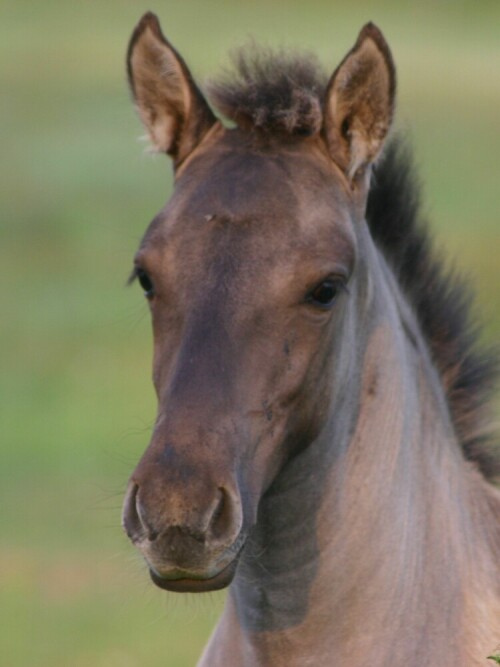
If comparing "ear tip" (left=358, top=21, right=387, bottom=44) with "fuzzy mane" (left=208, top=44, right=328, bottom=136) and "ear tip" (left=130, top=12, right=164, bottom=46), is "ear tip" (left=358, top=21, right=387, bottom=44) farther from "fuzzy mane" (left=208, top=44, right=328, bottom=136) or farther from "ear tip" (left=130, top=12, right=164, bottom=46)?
"ear tip" (left=130, top=12, right=164, bottom=46)

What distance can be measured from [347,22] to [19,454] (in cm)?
2710

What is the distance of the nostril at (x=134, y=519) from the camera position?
4.95m

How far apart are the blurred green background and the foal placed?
0.46 metres

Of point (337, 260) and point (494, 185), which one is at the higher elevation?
point (337, 260)

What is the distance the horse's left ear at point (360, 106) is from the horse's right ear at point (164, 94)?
475 mm

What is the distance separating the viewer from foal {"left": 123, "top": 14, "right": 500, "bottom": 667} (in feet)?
17.6

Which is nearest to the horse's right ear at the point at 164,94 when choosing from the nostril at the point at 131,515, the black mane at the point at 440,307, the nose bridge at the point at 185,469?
the black mane at the point at 440,307

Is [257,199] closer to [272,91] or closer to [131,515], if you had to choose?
[272,91]

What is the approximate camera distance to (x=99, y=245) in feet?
89.1

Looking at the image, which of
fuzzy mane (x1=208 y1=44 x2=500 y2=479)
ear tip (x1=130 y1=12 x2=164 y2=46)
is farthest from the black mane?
ear tip (x1=130 y1=12 x2=164 y2=46)

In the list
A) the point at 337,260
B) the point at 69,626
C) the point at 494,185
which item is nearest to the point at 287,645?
the point at 337,260

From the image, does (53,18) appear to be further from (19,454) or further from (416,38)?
(19,454)

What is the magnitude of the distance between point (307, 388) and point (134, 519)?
0.86 m

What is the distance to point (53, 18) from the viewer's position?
4406 centimetres
